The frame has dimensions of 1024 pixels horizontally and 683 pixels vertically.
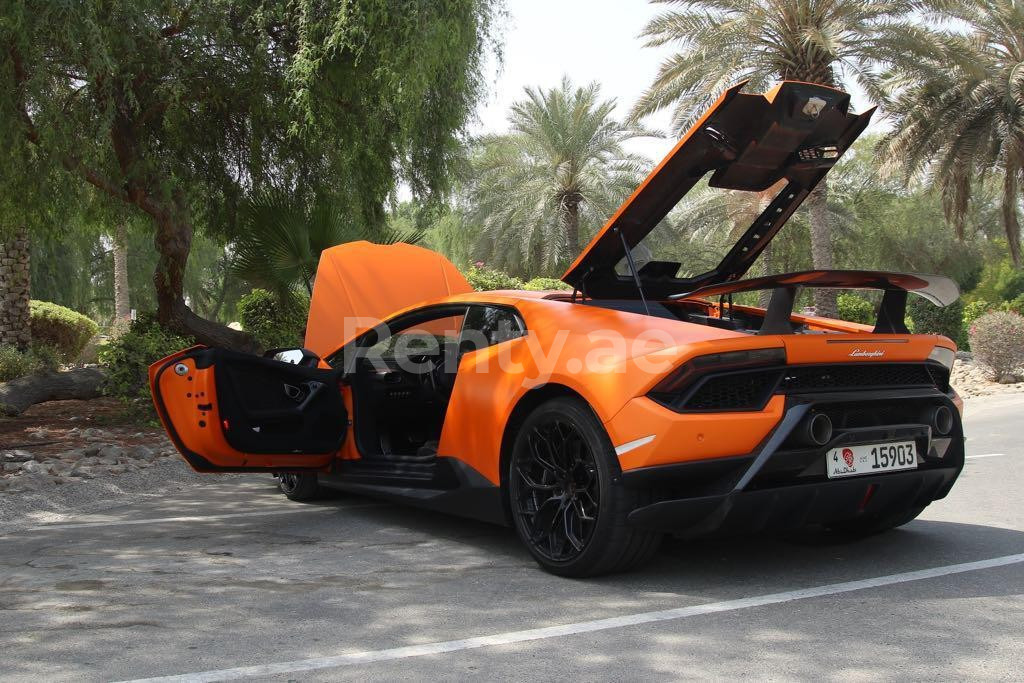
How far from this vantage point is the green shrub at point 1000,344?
18.5m

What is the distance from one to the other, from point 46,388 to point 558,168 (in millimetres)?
18029

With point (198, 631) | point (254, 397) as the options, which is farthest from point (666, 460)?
point (254, 397)

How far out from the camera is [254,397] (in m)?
5.70

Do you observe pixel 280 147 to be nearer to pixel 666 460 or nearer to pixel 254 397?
pixel 254 397

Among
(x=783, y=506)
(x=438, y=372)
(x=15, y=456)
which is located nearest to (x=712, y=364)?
(x=783, y=506)

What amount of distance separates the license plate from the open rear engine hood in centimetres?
132

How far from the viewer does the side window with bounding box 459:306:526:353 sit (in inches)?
196

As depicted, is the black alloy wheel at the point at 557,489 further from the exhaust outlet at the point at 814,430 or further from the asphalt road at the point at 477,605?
the exhaust outlet at the point at 814,430

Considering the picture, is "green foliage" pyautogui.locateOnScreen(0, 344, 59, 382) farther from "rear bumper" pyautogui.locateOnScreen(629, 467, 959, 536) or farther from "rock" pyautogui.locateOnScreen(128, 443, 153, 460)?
"rear bumper" pyautogui.locateOnScreen(629, 467, 959, 536)

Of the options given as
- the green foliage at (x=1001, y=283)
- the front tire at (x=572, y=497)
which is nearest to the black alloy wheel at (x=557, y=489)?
the front tire at (x=572, y=497)

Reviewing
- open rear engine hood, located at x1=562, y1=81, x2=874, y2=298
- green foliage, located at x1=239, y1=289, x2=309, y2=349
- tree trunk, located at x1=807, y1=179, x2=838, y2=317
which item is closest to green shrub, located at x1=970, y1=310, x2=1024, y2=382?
tree trunk, located at x1=807, y1=179, x2=838, y2=317

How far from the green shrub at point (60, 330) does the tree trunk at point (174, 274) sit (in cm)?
1005

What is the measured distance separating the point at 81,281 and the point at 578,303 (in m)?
35.4

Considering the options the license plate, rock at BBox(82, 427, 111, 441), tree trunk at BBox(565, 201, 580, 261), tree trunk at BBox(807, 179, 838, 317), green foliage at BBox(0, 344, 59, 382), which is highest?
tree trunk at BBox(565, 201, 580, 261)
